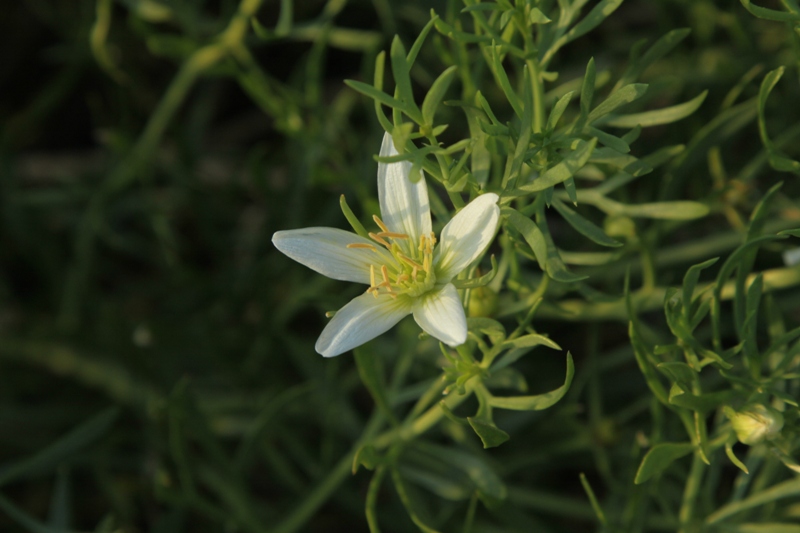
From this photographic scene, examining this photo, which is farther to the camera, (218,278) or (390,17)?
(218,278)

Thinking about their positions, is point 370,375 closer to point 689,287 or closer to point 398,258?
point 398,258

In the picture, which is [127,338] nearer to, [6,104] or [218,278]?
[218,278]

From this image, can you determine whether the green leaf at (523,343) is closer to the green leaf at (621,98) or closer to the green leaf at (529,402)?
the green leaf at (529,402)

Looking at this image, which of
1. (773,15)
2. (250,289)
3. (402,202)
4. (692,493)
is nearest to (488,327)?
(402,202)

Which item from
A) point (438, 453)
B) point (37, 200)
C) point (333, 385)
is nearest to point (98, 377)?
point (37, 200)

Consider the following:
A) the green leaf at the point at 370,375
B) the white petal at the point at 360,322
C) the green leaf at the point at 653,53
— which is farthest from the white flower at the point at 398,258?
the green leaf at the point at 653,53

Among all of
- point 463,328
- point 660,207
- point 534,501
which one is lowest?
point 534,501

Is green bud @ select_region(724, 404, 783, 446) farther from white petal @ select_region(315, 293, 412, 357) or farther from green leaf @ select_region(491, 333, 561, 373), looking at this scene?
white petal @ select_region(315, 293, 412, 357)

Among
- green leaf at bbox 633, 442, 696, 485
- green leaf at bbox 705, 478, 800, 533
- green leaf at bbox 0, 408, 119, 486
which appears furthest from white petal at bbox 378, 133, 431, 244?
green leaf at bbox 0, 408, 119, 486
